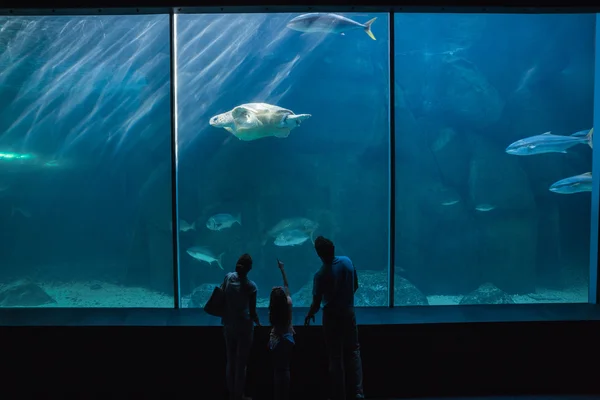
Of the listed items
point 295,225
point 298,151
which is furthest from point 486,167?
point 295,225

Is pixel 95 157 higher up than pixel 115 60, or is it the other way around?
pixel 115 60

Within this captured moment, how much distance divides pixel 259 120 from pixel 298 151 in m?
6.66

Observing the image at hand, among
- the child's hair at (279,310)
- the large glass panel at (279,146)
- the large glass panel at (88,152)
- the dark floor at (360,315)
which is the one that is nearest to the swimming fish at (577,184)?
the dark floor at (360,315)

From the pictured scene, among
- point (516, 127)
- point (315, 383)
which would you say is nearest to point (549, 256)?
point (516, 127)

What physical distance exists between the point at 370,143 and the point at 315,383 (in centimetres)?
937

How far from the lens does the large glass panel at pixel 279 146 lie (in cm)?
1148

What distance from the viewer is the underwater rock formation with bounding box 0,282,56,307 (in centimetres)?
912

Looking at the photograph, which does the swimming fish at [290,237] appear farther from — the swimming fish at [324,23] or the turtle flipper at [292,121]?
the swimming fish at [324,23]

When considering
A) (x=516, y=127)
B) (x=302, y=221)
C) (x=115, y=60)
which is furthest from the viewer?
(x=516, y=127)

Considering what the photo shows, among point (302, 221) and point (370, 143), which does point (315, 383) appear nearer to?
point (302, 221)

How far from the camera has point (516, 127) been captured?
13.1m

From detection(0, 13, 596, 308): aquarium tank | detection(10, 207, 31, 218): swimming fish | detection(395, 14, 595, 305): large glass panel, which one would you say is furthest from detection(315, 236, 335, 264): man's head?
detection(10, 207, 31, 218): swimming fish

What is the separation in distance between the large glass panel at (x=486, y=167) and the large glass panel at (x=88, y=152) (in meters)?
6.82

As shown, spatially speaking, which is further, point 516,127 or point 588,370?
point 516,127
